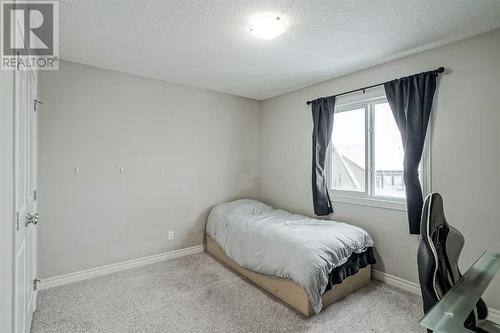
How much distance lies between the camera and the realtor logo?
1.13m

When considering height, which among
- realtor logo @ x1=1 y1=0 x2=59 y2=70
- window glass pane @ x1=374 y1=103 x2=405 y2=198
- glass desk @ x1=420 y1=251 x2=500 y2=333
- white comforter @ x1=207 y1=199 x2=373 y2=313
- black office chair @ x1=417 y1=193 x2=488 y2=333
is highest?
realtor logo @ x1=1 y1=0 x2=59 y2=70

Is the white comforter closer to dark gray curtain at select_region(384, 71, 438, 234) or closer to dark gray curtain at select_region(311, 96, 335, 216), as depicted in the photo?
dark gray curtain at select_region(311, 96, 335, 216)

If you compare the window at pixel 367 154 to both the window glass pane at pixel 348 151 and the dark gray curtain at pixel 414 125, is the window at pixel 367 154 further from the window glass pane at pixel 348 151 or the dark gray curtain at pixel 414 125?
the dark gray curtain at pixel 414 125

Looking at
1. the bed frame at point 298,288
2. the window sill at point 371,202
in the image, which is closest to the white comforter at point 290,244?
the bed frame at point 298,288

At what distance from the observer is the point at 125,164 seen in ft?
10.3

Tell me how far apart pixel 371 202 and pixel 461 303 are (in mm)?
1809

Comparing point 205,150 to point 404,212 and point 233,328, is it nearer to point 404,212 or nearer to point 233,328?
point 233,328

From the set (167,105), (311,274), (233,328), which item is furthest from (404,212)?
(167,105)

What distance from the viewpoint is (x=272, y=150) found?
167 inches

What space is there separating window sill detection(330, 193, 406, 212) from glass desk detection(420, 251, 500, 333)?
1.04m

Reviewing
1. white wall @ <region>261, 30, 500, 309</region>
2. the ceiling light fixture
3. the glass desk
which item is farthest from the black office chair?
the ceiling light fixture

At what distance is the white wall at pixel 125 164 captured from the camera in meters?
2.70

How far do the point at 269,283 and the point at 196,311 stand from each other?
746mm

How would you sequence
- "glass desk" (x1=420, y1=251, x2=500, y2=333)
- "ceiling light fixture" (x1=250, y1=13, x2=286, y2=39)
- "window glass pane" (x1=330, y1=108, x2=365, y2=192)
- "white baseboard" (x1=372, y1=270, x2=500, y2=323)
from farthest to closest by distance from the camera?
"window glass pane" (x1=330, y1=108, x2=365, y2=192) → "white baseboard" (x1=372, y1=270, x2=500, y2=323) → "ceiling light fixture" (x1=250, y1=13, x2=286, y2=39) → "glass desk" (x1=420, y1=251, x2=500, y2=333)
